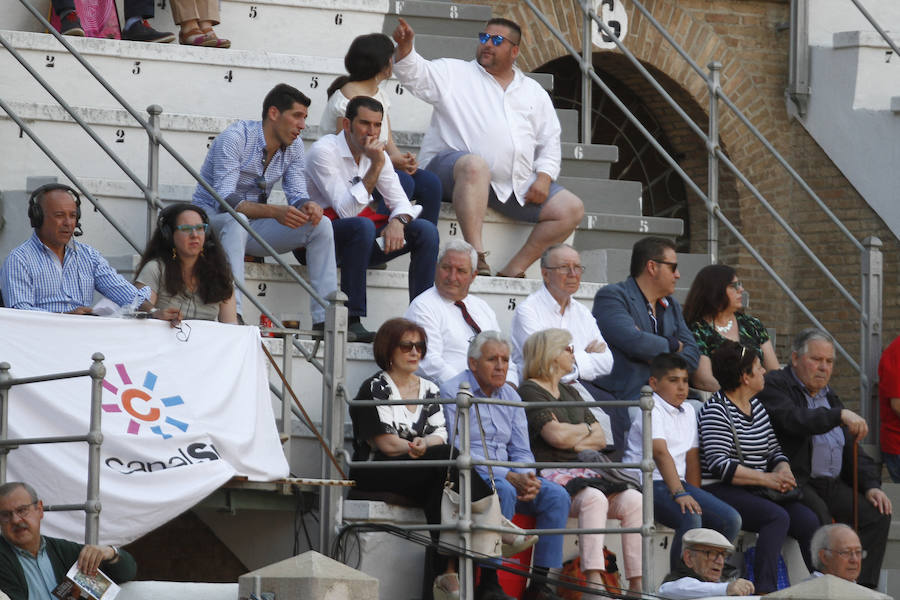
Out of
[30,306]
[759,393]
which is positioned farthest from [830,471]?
[30,306]

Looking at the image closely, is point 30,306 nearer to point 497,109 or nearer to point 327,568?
point 327,568

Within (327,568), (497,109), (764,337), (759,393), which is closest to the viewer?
(327,568)

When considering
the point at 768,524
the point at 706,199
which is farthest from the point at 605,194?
the point at 768,524

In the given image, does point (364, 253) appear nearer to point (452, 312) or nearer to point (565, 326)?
point (452, 312)

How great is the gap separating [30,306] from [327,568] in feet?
7.44

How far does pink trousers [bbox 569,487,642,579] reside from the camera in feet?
27.3

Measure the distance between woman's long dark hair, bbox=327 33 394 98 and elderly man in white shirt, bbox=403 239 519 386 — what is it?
1547mm

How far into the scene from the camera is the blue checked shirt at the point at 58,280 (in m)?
8.41

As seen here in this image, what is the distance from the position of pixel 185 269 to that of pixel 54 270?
0.61 metres

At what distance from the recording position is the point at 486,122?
10852mm

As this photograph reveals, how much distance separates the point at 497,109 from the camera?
10930 millimetres

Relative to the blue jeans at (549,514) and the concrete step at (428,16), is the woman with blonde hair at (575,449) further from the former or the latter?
the concrete step at (428,16)

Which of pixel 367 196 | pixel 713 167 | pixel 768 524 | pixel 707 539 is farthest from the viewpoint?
pixel 713 167

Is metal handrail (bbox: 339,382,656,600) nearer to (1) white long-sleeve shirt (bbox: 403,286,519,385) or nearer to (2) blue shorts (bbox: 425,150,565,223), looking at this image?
(1) white long-sleeve shirt (bbox: 403,286,519,385)
